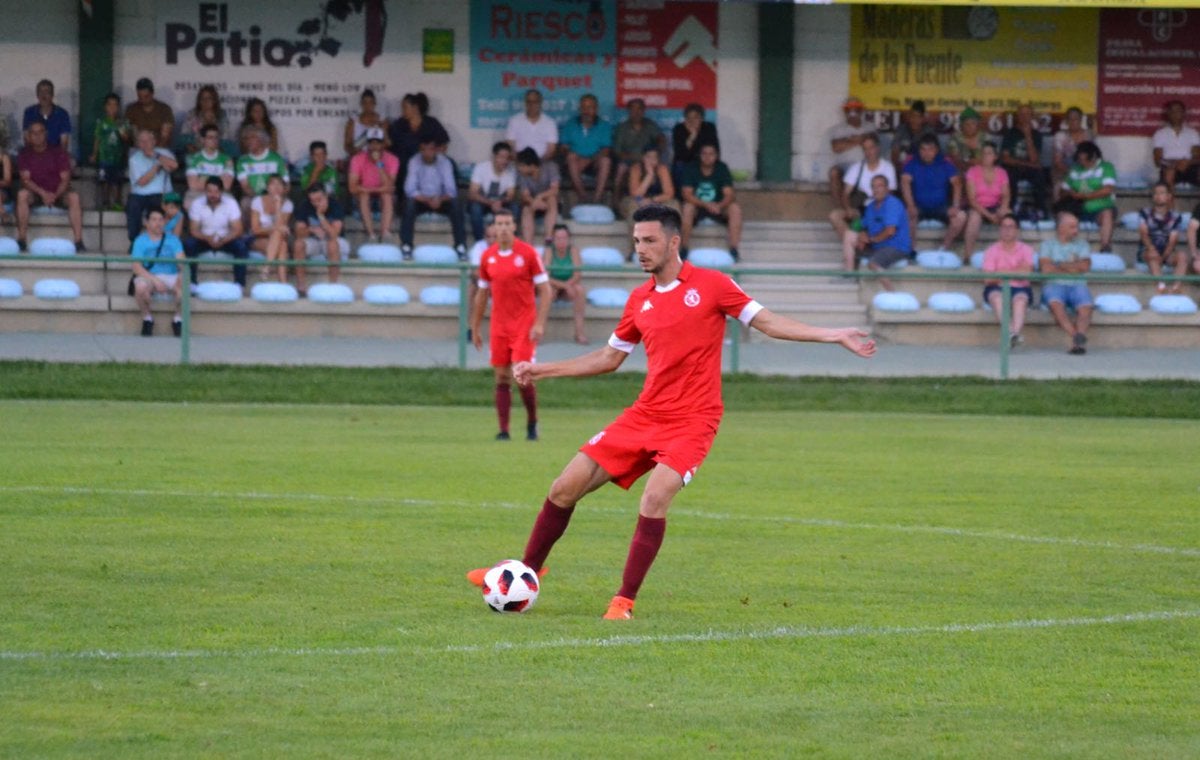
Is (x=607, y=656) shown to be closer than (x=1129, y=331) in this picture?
Yes

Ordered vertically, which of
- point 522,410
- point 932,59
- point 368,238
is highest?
point 932,59

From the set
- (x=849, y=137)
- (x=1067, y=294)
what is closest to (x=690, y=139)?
(x=849, y=137)

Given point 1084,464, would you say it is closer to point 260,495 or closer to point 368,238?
point 260,495

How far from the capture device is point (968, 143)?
2536 centimetres

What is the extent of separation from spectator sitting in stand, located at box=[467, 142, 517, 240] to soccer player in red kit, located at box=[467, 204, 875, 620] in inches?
618

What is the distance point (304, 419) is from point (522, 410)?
8.26 ft

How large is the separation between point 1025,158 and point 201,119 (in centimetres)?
1194

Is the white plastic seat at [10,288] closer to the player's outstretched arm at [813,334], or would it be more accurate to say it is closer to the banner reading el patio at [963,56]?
the banner reading el patio at [963,56]

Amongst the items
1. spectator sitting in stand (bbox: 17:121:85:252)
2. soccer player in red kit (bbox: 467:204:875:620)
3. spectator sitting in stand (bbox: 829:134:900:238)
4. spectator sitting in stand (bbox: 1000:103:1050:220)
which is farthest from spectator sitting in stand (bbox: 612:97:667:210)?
soccer player in red kit (bbox: 467:204:875:620)

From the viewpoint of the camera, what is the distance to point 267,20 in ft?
86.1

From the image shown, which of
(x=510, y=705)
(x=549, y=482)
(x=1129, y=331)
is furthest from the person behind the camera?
(x=1129, y=331)

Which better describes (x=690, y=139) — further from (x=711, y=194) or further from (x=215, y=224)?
(x=215, y=224)

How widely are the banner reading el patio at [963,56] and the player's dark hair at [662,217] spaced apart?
19375 mm

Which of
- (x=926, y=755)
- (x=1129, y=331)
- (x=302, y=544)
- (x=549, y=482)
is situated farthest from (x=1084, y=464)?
(x=926, y=755)
